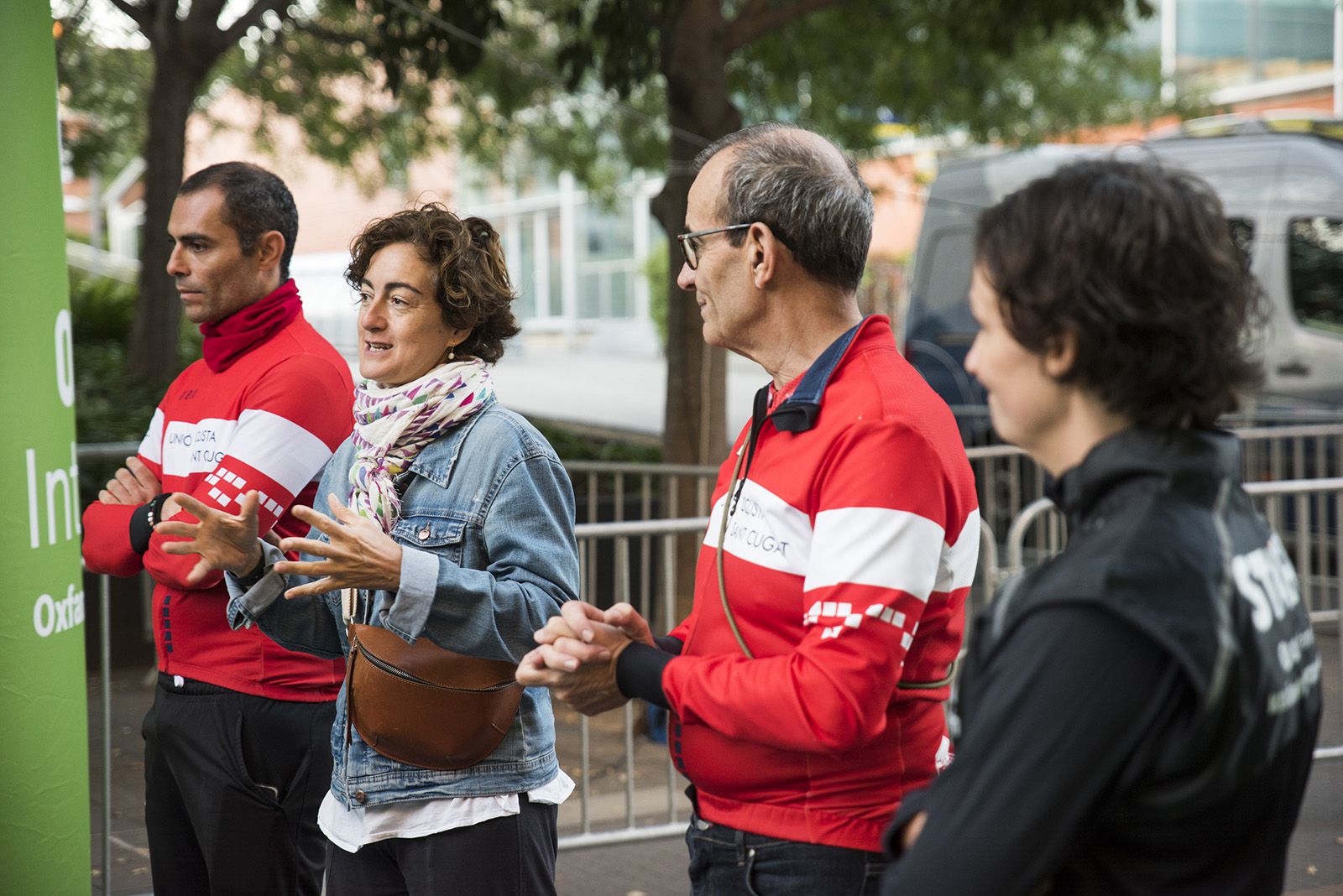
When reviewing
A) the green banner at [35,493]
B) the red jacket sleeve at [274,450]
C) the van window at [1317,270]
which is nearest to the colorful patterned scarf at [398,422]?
the red jacket sleeve at [274,450]

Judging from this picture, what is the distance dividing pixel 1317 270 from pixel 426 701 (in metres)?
9.63

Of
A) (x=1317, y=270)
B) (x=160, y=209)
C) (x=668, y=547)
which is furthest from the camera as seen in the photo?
(x=160, y=209)

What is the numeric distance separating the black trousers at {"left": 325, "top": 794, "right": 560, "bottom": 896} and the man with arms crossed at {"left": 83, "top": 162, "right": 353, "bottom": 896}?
44 cm

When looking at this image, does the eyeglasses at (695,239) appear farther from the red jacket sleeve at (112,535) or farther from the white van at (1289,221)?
the white van at (1289,221)

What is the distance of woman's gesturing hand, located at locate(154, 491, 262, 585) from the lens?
8.55 ft

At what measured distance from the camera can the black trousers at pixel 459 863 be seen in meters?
2.58

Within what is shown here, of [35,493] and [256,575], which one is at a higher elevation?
[35,493]

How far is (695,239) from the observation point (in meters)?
2.26

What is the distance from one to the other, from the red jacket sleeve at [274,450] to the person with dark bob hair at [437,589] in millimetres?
243

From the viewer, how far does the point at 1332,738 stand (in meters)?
6.27

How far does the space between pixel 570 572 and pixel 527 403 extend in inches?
754

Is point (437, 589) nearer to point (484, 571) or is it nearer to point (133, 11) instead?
point (484, 571)

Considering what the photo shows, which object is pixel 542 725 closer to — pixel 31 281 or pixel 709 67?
pixel 31 281

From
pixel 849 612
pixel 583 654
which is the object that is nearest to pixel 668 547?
pixel 583 654
